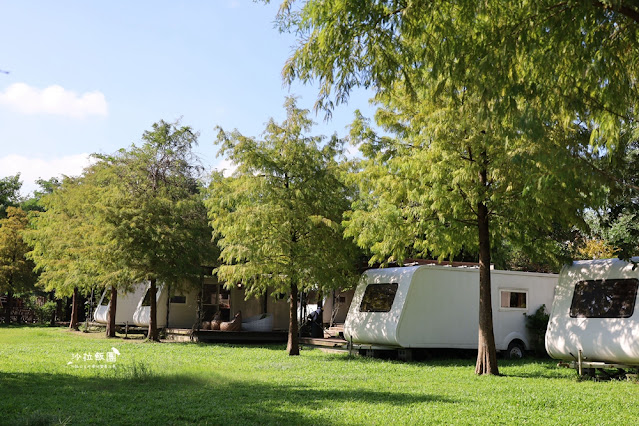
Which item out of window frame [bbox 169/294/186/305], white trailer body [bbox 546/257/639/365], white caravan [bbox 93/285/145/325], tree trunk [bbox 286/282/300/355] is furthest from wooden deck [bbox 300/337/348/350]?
white caravan [bbox 93/285/145/325]

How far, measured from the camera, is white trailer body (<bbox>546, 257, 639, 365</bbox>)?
11148 mm

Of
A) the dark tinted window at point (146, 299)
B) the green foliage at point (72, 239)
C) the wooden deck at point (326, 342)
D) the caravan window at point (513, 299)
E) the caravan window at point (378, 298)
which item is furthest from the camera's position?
the dark tinted window at point (146, 299)

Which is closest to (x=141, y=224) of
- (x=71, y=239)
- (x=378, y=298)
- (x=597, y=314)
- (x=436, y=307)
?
(x=71, y=239)

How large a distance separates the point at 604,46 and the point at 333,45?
3.19 m

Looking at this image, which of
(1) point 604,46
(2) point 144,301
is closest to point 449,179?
(1) point 604,46

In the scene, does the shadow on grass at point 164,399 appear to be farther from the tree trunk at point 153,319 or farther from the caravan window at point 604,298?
the tree trunk at point 153,319

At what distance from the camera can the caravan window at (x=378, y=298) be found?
1541 cm

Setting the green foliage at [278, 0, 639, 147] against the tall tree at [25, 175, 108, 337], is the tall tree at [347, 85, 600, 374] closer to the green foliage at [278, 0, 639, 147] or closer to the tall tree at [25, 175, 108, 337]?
the green foliage at [278, 0, 639, 147]

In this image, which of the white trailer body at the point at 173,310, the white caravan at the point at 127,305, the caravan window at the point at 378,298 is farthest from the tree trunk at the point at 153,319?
the caravan window at the point at 378,298

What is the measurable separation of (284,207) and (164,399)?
302 inches

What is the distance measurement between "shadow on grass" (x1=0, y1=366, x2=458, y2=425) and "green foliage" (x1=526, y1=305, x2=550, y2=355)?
8.30 metres

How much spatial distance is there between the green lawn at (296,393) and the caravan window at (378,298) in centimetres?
177

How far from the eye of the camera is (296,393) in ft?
29.9

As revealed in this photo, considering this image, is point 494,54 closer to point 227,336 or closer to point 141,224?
point 141,224
